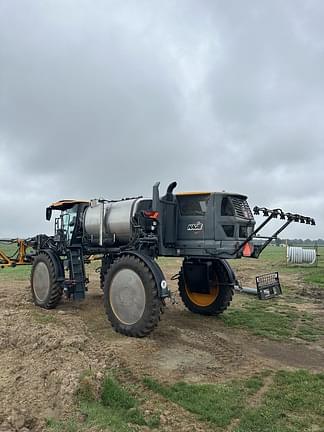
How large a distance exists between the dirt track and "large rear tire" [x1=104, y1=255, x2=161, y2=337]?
0.79 ft

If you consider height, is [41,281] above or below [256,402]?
above

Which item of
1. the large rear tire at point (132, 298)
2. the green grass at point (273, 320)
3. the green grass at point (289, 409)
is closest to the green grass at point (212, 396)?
the green grass at point (289, 409)

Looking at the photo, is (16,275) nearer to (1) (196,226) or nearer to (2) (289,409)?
(1) (196,226)

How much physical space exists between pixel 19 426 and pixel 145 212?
4.65 meters

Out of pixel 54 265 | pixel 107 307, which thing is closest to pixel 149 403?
pixel 107 307

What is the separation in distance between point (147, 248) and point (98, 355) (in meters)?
2.76

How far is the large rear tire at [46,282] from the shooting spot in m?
10.1

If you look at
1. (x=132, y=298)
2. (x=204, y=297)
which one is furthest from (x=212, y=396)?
(x=204, y=297)

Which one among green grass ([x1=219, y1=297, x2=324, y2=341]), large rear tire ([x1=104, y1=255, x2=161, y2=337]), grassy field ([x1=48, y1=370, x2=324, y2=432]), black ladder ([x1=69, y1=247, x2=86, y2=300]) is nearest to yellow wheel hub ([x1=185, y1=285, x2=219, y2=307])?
green grass ([x1=219, y1=297, x2=324, y2=341])

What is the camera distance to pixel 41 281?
414 inches

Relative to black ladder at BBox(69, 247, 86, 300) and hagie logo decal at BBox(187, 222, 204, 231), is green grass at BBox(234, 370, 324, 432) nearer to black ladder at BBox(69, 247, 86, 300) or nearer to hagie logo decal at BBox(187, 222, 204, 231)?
hagie logo decal at BBox(187, 222, 204, 231)

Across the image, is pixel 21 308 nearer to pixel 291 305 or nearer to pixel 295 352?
pixel 295 352

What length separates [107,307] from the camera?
8250mm

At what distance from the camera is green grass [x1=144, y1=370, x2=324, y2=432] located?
15.1 ft
